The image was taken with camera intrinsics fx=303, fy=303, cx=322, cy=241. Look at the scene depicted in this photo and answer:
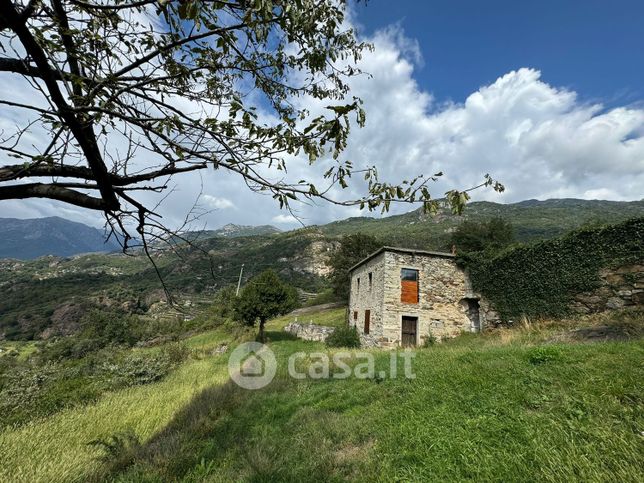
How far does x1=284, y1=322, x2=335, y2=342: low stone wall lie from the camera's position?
21953 millimetres

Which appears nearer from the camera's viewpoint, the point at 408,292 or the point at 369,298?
the point at 408,292

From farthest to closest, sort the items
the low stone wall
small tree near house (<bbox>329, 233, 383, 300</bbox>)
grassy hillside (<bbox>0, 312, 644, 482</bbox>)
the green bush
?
small tree near house (<bbox>329, 233, 383, 300</bbox>) < the low stone wall < the green bush < grassy hillside (<bbox>0, 312, 644, 482</bbox>)

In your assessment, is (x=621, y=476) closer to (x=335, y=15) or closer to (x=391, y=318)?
(x=335, y=15)

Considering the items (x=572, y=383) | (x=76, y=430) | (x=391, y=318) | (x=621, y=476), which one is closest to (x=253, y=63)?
(x=621, y=476)

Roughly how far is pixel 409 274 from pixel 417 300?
4.94ft

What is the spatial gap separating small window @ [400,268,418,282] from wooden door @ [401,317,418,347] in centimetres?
217

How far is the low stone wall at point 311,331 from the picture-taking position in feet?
72.0

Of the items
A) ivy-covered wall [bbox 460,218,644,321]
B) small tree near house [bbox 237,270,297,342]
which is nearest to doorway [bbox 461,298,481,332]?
ivy-covered wall [bbox 460,218,644,321]

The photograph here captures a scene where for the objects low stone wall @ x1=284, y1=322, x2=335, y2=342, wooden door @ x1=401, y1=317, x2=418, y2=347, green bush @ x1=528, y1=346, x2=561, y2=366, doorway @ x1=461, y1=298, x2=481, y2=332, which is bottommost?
low stone wall @ x1=284, y1=322, x2=335, y2=342

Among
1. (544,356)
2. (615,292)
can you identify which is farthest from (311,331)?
(544,356)

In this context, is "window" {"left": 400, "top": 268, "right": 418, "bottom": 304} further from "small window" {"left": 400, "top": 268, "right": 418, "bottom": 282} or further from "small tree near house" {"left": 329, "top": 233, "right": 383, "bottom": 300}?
"small tree near house" {"left": 329, "top": 233, "right": 383, "bottom": 300}

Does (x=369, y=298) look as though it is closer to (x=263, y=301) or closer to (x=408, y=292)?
(x=408, y=292)

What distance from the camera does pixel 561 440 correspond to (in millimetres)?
3004

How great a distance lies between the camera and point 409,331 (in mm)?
16844
